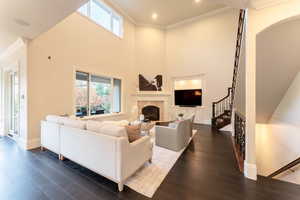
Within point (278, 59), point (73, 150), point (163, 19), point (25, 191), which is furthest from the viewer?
point (163, 19)

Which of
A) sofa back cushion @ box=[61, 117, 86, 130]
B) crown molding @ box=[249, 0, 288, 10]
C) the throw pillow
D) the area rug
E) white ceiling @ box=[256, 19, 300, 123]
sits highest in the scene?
crown molding @ box=[249, 0, 288, 10]

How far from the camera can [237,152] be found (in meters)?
3.38

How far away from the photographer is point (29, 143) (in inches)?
142

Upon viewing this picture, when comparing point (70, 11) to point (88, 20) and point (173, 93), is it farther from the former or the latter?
point (173, 93)

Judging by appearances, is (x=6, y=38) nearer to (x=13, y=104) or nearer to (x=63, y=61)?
(x=63, y=61)

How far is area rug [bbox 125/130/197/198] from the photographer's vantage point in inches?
79.5

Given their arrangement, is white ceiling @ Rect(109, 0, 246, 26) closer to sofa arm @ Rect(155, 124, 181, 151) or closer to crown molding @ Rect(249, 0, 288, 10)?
crown molding @ Rect(249, 0, 288, 10)

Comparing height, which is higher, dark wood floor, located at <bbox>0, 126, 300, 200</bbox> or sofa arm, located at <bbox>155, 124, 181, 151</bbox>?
sofa arm, located at <bbox>155, 124, 181, 151</bbox>

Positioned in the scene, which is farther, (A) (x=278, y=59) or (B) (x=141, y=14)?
(B) (x=141, y=14)

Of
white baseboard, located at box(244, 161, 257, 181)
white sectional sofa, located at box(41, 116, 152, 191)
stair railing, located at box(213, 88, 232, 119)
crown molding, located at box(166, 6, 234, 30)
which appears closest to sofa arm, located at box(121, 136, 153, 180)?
white sectional sofa, located at box(41, 116, 152, 191)

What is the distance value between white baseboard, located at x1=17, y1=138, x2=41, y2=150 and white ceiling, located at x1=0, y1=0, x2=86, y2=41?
2.72m

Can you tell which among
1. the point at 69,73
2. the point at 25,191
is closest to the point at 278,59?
the point at 25,191

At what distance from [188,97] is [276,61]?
4.77 meters

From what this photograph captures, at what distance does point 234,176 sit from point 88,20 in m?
6.40
